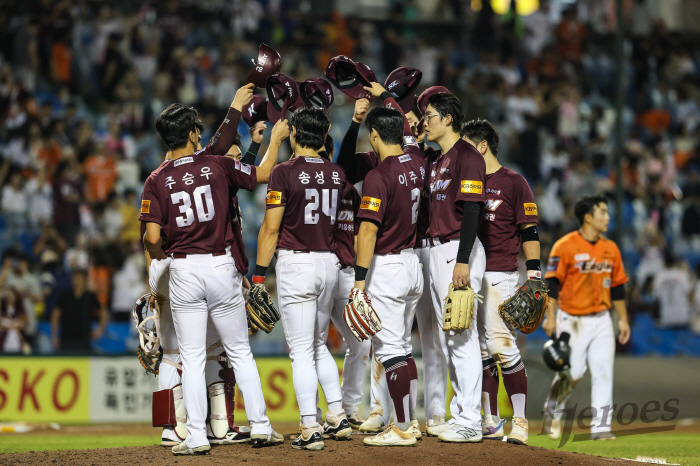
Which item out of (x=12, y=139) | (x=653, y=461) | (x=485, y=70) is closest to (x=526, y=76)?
(x=485, y=70)

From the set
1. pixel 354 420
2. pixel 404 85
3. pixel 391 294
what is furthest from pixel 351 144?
pixel 354 420

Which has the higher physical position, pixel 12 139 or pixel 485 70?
pixel 485 70

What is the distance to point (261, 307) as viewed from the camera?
21.5 ft

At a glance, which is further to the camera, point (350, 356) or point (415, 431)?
point (350, 356)

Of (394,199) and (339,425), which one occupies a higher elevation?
(394,199)

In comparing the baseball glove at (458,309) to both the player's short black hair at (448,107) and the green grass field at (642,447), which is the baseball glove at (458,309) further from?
the green grass field at (642,447)

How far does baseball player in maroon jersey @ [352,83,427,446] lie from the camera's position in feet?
21.3

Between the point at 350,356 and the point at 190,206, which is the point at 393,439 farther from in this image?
the point at 190,206

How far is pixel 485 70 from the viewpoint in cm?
1919

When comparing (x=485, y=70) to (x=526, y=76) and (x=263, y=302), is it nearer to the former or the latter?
(x=526, y=76)

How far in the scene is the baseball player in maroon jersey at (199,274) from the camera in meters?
6.34

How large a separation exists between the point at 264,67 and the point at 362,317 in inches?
101

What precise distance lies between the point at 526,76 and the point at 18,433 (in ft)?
46.1

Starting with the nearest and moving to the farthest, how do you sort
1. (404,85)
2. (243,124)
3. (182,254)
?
(182,254) < (404,85) < (243,124)
